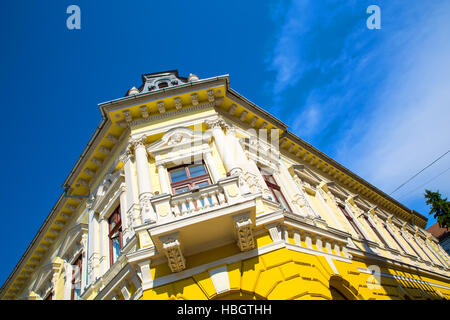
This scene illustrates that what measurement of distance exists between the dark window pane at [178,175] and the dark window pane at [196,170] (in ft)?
0.78

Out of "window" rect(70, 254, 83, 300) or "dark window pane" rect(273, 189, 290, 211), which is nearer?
"dark window pane" rect(273, 189, 290, 211)

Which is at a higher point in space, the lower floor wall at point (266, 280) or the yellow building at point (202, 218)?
the yellow building at point (202, 218)

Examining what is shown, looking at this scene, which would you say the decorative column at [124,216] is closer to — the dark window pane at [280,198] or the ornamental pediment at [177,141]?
the ornamental pediment at [177,141]

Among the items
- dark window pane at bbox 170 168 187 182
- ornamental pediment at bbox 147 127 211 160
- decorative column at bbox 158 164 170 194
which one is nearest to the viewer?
decorative column at bbox 158 164 170 194

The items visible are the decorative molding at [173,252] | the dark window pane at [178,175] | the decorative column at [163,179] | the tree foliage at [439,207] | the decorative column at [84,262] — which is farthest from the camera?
the tree foliage at [439,207]

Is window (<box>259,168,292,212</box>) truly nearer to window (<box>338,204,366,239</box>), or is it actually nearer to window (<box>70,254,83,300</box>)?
window (<box>338,204,366,239</box>)

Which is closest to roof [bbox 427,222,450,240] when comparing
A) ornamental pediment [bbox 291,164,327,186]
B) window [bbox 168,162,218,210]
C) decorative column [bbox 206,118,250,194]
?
ornamental pediment [bbox 291,164,327,186]

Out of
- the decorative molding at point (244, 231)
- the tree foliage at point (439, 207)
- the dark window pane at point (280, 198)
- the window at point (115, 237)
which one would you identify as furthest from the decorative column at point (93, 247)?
the tree foliage at point (439, 207)

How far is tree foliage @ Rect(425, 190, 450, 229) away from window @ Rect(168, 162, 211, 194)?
111 ft

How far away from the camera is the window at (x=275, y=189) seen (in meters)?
11.2

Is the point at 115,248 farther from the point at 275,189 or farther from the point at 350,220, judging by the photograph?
the point at 350,220

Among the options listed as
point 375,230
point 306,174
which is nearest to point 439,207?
point 375,230

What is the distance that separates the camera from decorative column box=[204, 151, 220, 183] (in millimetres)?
9812

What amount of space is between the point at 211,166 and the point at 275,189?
2.88 metres
